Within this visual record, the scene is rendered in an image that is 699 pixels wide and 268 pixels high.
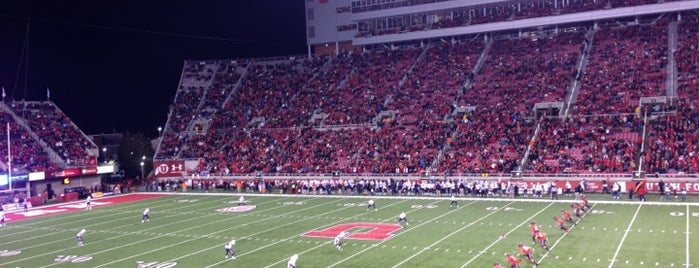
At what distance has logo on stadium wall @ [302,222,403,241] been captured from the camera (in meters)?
22.3

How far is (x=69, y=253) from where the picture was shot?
70.2ft

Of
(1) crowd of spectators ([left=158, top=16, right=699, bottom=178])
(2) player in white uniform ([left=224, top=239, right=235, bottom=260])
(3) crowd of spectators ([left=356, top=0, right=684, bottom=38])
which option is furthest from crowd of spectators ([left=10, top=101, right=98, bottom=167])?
(2) player in white uniform ([left=224, top=239, right=235, bottom=260])

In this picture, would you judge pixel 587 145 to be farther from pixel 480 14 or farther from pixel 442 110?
pixel 480 14

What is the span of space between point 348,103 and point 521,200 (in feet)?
72.3

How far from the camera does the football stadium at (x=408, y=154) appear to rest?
21062mm

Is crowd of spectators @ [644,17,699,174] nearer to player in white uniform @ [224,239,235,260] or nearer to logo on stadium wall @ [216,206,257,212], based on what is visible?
logo on stadium wall @ [216,206,257,212]

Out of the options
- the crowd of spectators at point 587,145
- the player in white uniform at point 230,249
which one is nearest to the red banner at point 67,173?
the player in white uniform at point 230,249

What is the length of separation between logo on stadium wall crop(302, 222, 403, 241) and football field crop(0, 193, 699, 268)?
0.04 metres

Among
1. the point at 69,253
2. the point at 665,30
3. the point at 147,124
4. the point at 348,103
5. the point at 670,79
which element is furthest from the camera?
the point at 147,124

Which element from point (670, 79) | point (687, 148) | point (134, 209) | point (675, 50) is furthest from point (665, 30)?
point (134, 209)

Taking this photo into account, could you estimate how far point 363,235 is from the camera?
890 inches

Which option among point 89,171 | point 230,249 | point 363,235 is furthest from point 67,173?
point 230,249

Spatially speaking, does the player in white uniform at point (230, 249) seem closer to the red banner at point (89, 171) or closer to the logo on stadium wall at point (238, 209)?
the logo on stadium wall at point (238, 209)

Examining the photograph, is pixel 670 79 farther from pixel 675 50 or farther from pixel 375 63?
pixel 375 63
